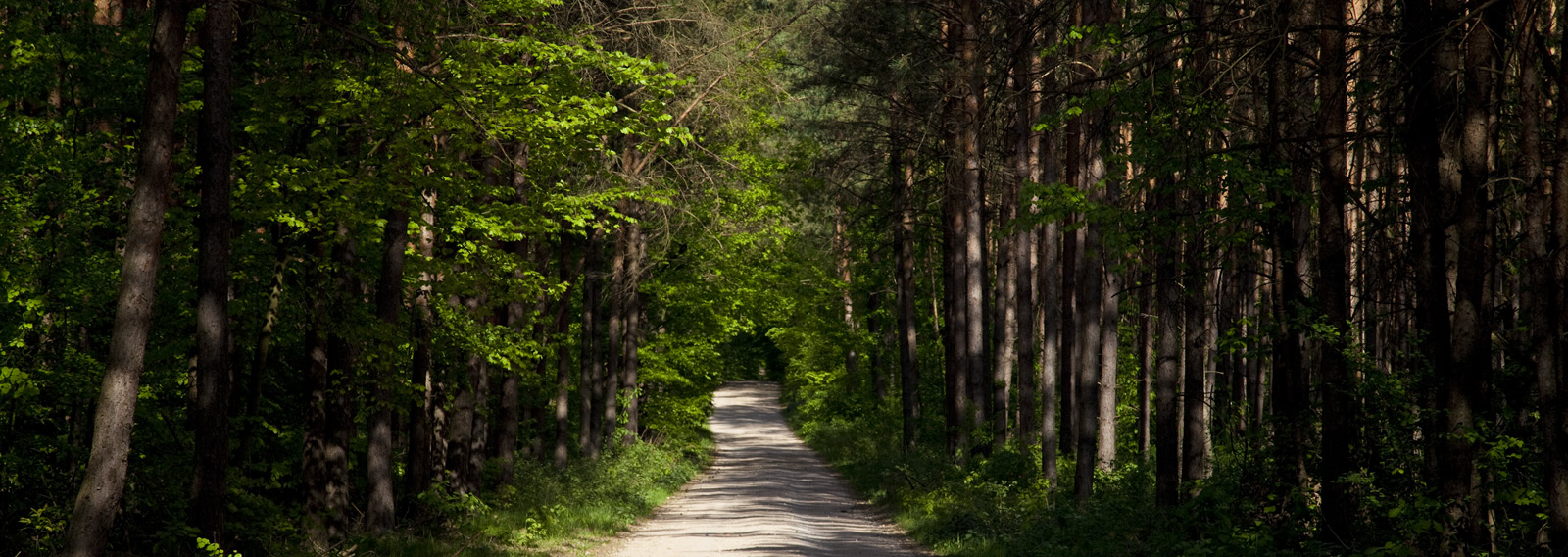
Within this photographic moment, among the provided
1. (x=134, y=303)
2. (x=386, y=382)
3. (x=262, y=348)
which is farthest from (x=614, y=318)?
(x=134, y=303)

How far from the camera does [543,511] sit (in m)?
17.8

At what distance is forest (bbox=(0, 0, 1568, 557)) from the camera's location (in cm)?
720

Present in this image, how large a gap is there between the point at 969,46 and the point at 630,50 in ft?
20.9

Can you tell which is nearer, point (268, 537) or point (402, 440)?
point (268, 537)

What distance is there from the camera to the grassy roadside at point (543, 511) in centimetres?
1399

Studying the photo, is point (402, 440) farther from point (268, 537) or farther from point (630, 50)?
point (268, 537)

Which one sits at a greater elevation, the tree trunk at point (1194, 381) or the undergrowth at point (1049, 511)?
the tree trunk at point (1194, 381)

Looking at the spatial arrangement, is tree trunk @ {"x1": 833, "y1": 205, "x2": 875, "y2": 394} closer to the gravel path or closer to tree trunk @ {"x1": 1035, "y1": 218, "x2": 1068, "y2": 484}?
the gravel path

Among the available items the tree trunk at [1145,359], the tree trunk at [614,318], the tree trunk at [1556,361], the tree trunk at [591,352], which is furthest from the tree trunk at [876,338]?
the tree trunk at [1556,361]

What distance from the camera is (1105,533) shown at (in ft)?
41.2

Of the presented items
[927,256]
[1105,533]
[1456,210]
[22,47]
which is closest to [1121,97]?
[1456,210]

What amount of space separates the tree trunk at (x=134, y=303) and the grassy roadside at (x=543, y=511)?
3.40 meters

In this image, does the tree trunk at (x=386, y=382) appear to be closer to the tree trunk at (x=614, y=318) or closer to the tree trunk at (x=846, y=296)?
the tree trunk at (x=614, y=318)

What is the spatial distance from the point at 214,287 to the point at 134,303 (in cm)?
82
